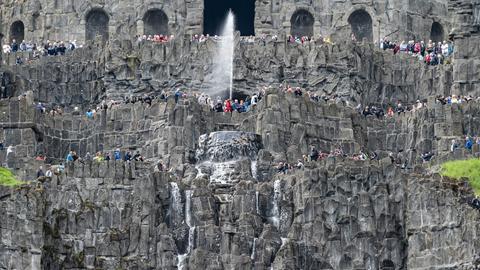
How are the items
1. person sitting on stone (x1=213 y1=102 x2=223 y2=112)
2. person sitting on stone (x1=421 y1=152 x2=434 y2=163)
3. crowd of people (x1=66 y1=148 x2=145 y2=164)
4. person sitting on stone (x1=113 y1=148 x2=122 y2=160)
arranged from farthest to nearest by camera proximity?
person sitting on stone (x1=213 y1=102 x2=223 y2=112)
person sitting on stone (x1=421 y1=152 x2=434 y2=163)
person sitting on stone (x1=113 y1=148 x2=122 y2=160)
crowd of people (x1=66 y1=148 x2=145 y2=164)

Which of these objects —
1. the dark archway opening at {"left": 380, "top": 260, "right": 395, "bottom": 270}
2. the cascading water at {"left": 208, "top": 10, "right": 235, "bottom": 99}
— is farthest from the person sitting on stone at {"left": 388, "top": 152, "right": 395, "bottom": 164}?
the cascading water at {"left": 208, "top": 10, "right": 235, "bottom": 99}

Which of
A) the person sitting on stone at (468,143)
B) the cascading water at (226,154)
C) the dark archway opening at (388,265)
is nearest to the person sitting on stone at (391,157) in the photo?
the person sitting on stone at (468,143)

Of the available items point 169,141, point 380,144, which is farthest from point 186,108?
point 380,144

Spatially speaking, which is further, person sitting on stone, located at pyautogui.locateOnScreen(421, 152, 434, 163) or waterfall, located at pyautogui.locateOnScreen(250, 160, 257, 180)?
person sitting on stone, located at pyautogui.locateOnScreen(421, 152, 434, 163)

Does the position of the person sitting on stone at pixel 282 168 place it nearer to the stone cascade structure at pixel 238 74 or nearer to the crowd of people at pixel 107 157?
the crowd of people at pixel 107 157

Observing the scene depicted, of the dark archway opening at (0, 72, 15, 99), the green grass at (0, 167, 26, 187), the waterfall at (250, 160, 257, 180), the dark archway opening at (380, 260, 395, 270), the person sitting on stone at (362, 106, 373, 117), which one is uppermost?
the dark archway opening at (0, 72, 15, 99)

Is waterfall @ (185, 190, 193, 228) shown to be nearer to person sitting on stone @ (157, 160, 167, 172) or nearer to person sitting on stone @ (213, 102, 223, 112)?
person sitting on stone @ (157, 160, 167, 172)

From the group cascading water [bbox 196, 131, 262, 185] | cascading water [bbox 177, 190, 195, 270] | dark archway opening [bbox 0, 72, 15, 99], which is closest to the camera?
cascading water [bbox 177, 190, 195, 270]
